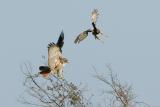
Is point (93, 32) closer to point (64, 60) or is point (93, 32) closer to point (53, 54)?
point (64, 60)

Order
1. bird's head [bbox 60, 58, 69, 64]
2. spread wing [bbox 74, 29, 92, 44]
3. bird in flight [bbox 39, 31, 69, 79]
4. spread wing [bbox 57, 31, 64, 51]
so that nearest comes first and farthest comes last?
spread wing [bbox 74, 29, 92, 44] → bird in flight [bbox 39, 31, 69, 79] → bird's head [bbox 60, 58, 69, 64] → spread wing [bbox 57, 31, 64, 51]

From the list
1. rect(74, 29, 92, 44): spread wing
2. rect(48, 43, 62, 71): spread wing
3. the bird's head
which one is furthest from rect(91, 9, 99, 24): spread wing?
rect(48, 43, 62, 71): spread wing

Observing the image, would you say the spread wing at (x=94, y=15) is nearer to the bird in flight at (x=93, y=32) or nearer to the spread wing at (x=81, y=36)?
the bird in flight at (x=93, y=32)

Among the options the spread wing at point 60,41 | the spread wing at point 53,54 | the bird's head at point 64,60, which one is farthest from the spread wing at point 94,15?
the spread wing at point 60,41

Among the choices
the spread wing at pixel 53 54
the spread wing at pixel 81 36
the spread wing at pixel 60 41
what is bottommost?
the spread wing at pixel 81 36

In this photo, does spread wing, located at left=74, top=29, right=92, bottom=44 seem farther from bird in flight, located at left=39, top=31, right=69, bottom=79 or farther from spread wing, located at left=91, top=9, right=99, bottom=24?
bird in flight, located at left=39, top=31, right=69, bottom=79

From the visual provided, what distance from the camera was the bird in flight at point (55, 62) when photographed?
12320mm

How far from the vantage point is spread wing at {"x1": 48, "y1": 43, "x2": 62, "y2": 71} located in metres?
12.6

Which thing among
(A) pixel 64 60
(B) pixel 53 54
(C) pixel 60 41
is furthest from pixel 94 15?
(C) pixel 60 41

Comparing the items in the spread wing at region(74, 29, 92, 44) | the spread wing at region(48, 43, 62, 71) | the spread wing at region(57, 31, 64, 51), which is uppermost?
the spread wing at region(57, 31, 64, 51)

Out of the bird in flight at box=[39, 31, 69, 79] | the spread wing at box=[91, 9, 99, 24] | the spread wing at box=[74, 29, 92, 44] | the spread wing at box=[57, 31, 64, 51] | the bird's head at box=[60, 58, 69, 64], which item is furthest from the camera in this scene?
the spread wing at box=[57, 31, 64, 51]

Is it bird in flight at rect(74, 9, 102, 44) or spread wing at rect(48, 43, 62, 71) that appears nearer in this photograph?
bird in flight at rect(74, 9, 102, 44)

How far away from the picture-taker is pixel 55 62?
1257 centimetres

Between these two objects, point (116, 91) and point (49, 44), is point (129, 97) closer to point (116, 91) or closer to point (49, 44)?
point (116, 91)
